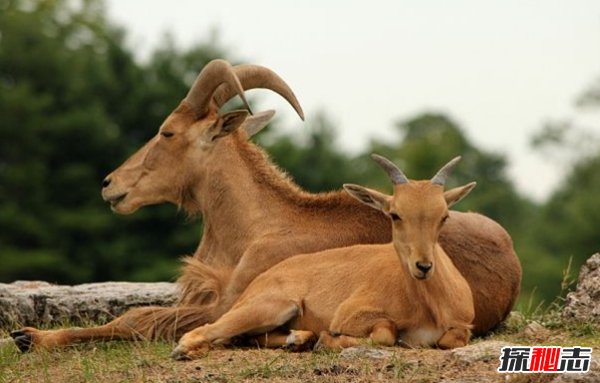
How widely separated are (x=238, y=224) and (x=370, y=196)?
2.37m

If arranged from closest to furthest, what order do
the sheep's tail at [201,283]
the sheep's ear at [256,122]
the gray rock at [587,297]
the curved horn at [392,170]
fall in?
the curved horn at [392,170], the gray rock at [587,297], the sheep's tail at [201,283], the sheep's ear at [256,122]

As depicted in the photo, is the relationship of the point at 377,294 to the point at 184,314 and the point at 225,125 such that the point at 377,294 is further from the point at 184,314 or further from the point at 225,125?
the point at 225,125

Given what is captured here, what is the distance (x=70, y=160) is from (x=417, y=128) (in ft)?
145

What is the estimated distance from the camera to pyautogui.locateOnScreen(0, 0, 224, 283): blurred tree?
4719 cm

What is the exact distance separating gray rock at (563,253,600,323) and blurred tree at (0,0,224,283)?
33.6 metres

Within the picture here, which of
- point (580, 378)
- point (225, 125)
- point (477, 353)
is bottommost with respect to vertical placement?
point (580, 378)

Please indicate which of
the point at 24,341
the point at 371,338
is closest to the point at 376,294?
the point at 371,338

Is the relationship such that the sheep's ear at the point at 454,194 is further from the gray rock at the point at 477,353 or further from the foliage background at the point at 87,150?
the foliage background at the point at 87,150

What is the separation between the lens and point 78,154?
4906cm

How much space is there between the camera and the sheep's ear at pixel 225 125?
14.1 meters

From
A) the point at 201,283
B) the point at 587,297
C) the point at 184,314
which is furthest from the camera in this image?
the point at 201,283

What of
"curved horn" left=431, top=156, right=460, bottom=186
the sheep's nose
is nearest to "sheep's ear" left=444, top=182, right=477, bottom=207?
"curved horn" left=431, top=156, right=460, bottom=186

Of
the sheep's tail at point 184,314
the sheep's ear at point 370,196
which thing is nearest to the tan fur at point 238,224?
the sheep's tail at point 184,314

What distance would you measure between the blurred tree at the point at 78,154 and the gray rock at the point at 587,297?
33.6 metres
